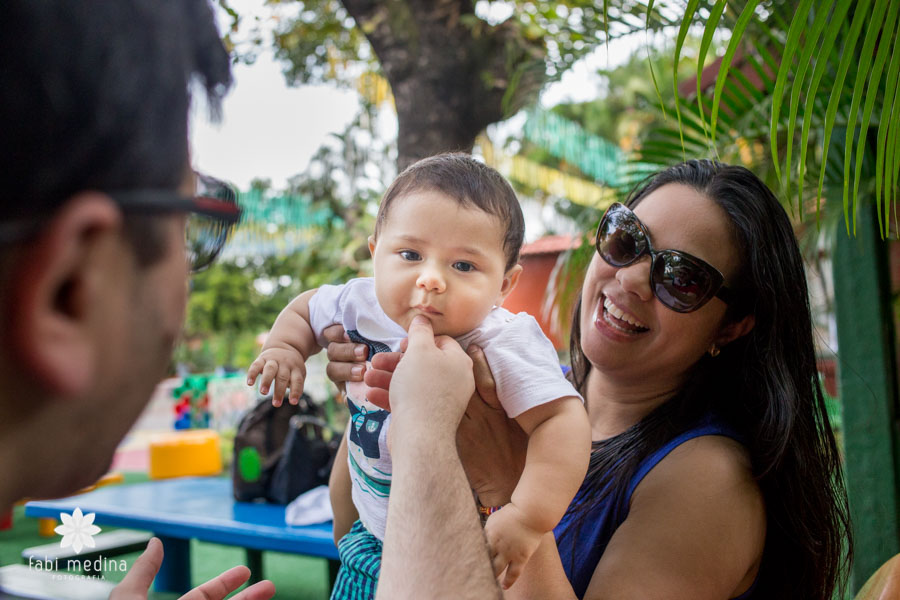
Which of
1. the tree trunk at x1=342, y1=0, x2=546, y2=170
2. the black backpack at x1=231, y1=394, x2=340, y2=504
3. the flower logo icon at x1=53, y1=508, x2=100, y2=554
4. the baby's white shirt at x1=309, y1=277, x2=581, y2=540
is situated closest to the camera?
the baby's white shirt at x1=309, y1=277, x2=581, y2=540

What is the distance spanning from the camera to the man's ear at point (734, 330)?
1928 mm

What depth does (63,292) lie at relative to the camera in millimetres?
572

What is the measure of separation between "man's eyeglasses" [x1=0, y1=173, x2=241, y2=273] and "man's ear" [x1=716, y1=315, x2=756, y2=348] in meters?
1.53

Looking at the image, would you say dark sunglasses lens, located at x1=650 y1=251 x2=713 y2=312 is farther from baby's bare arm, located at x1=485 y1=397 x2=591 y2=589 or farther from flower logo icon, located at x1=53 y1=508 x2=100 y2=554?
flower logo icon, located at x1=53 y1=508 x2=100 y2=554

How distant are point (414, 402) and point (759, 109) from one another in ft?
8.33

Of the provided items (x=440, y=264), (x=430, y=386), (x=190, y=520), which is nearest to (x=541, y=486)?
(x=430, y=386)

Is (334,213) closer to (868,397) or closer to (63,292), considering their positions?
(868,397)

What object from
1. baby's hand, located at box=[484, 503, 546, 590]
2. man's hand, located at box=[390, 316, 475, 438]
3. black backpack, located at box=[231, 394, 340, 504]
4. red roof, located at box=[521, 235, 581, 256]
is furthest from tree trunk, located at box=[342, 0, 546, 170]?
baby's hand, located at box=[484, 503, 546, 590]

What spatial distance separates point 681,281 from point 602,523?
2.04 ft

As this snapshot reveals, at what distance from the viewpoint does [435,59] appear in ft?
18.7

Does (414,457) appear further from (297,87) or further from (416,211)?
(297,87)

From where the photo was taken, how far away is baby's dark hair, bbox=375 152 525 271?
5.33ft

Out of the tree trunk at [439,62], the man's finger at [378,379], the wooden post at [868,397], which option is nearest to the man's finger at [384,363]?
the man's finger at [378,379]

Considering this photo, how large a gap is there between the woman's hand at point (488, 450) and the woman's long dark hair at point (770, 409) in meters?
0.28
